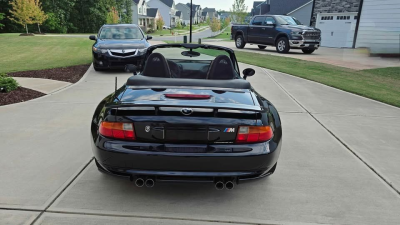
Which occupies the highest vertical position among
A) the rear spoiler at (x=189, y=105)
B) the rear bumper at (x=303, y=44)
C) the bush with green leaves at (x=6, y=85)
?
the rear spoiler at (x=189, y=105)

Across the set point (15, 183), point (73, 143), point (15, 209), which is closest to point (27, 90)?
point (73, 143)

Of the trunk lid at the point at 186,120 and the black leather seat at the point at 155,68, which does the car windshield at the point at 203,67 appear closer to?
the black leather seat at the point at 155,68

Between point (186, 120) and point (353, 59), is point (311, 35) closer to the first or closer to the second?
point (353, 59)

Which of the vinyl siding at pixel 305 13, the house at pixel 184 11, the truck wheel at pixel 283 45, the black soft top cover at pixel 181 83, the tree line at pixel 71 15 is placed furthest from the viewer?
the house at pixel 184 11

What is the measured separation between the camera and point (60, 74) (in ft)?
33.2

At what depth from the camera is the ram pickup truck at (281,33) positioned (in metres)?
17.4

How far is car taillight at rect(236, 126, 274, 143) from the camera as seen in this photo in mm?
2744

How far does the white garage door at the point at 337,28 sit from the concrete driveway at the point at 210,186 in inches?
698

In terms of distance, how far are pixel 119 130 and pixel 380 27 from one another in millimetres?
20386

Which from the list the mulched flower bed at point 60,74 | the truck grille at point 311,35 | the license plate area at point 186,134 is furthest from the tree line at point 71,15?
the license plate area at point 186,134

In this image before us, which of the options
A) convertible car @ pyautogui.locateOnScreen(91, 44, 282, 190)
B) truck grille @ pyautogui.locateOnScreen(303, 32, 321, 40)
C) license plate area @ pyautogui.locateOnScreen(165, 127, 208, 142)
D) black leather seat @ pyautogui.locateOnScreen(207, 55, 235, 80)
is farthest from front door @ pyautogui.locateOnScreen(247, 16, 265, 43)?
license plate area @ pyautogui.locateOnScreen(165, 127, 208, 142)

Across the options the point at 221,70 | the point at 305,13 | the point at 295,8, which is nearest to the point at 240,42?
the point at 305,13

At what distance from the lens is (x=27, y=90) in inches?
295

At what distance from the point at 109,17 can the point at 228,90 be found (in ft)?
149
